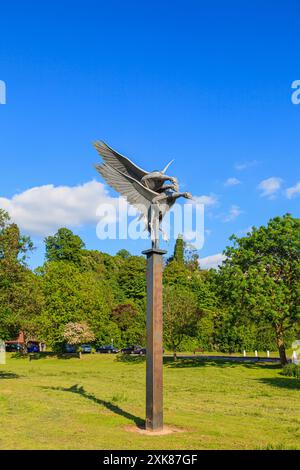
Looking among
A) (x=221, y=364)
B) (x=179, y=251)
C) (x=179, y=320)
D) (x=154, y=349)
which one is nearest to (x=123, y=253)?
(x=179, y=251)

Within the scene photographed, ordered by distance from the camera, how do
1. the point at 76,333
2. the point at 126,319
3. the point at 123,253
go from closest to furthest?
the point at 76,333, the point at 126,319, the point at 123,253

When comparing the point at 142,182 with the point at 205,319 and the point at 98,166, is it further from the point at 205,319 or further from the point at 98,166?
the point at 205,319

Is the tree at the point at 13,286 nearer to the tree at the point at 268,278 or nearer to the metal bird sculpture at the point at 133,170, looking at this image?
the metal bird sculpture at the point at 133,170

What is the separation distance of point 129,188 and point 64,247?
60283 millimetres

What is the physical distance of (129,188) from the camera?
1402 cm

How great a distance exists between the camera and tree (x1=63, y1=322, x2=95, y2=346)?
159 ft

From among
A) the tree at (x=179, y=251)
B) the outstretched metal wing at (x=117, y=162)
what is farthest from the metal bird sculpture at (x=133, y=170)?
the tree at (x=179, y=251)

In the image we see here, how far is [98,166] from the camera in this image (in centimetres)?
1423

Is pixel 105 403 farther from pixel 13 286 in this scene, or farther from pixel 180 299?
pixel 180 299

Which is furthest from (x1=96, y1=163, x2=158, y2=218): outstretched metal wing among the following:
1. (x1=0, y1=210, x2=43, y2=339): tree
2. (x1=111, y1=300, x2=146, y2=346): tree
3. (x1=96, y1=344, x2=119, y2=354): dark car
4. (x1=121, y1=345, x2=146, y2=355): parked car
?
(x1=96, y1=344, x2=119, y2=354): dark car

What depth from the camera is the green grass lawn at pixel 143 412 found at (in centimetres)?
1114

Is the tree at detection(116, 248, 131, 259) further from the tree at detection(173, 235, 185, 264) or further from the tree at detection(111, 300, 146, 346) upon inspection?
the tree at detection(111, 300, 146, 346)

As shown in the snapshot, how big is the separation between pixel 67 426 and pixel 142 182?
7481 mm
